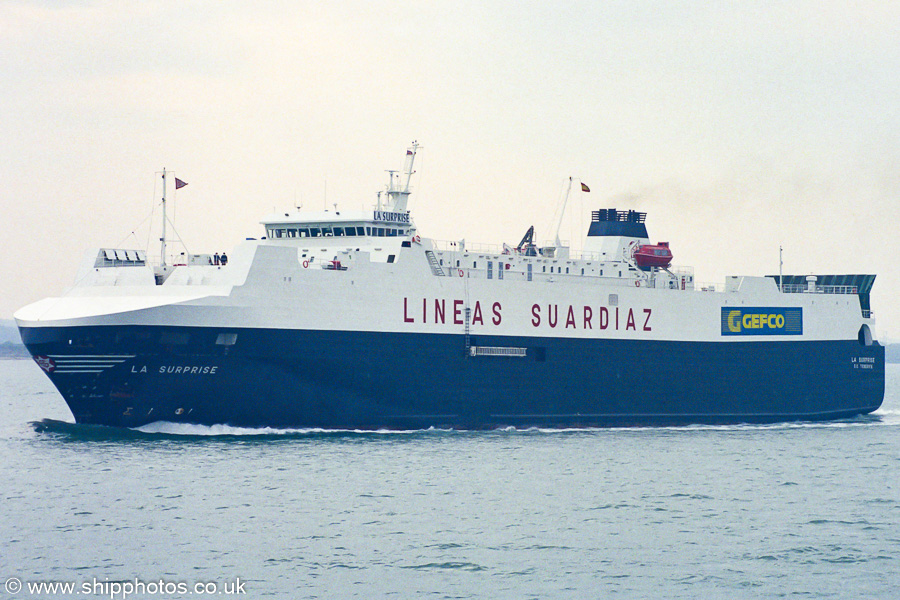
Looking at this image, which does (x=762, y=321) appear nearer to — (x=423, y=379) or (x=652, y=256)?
(x=652, y=256)

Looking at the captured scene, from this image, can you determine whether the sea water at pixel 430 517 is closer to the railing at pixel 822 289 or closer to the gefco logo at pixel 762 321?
the gefco logo at pixel 762 321

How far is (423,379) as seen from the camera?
36406 millimetres

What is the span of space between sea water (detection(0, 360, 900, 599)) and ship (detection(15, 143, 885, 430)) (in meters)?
1.36

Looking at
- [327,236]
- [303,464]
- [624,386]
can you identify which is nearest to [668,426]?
[624,386]

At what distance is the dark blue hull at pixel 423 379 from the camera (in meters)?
32.1

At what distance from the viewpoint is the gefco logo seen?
44.8 meters

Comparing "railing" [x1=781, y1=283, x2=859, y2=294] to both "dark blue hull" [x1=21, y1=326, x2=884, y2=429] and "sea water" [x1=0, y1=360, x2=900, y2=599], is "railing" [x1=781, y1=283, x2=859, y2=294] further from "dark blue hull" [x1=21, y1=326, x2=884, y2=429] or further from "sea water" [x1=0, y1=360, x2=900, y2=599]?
"sea water" [x1=0, y1=360, x2=900, y2=599]

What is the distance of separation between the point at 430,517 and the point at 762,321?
83.0 feet

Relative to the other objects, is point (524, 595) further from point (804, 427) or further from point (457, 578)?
point (804, 427)

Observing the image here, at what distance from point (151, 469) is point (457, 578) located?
10.9 metres

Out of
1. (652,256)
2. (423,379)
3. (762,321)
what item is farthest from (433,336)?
(762,321)

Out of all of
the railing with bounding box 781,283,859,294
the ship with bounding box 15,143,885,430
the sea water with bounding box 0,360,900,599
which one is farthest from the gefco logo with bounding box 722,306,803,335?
the sea water with bounding box 0,360,900,599

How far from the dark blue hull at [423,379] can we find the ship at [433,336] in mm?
59

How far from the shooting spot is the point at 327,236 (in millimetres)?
38688
